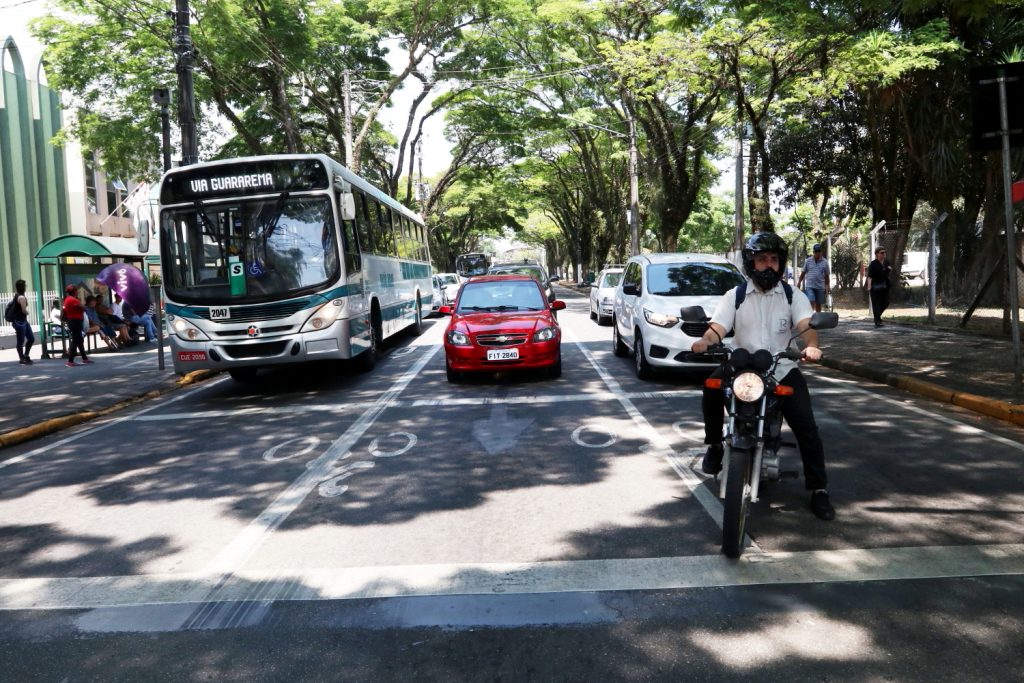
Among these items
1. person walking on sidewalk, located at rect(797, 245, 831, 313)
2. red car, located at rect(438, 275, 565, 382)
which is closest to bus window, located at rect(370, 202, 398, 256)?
red car, located at rect(438, 275, 565, 382)

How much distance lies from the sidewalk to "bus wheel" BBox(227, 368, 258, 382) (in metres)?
0.73

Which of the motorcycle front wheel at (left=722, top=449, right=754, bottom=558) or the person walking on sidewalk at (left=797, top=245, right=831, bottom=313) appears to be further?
the person walking on sidewalk at (left=797, top=245, right=831, bottom=313)

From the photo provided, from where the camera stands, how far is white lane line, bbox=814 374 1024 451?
22.5 feet

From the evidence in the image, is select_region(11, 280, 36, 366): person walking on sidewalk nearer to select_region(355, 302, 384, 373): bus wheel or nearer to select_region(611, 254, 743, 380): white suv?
select_region(355, 302, 384, 373): bus wheel

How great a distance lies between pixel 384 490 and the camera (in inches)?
229

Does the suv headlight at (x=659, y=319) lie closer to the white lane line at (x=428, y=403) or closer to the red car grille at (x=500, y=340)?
the white lane line at (x=428, y=403)

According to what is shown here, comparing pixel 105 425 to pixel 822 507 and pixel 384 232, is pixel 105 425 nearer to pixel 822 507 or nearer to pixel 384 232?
pixel 384 232

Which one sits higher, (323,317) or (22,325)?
(323,317)

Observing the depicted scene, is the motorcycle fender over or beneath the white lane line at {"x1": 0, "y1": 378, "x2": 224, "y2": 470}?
over

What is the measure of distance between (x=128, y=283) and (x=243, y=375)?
8652 millimetres

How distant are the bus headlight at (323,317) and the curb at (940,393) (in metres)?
7.19

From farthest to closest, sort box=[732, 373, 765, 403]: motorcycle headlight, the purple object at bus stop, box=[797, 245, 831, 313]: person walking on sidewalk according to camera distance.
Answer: the purple object at bus stop
box=[797, 245, 831, 313]: person walking on sidewalk
box=[732, 373, 765, 403]: motorcycle headlight

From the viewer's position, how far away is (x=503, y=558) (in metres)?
4.36

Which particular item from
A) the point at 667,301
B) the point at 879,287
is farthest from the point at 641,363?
the point at 879,287
